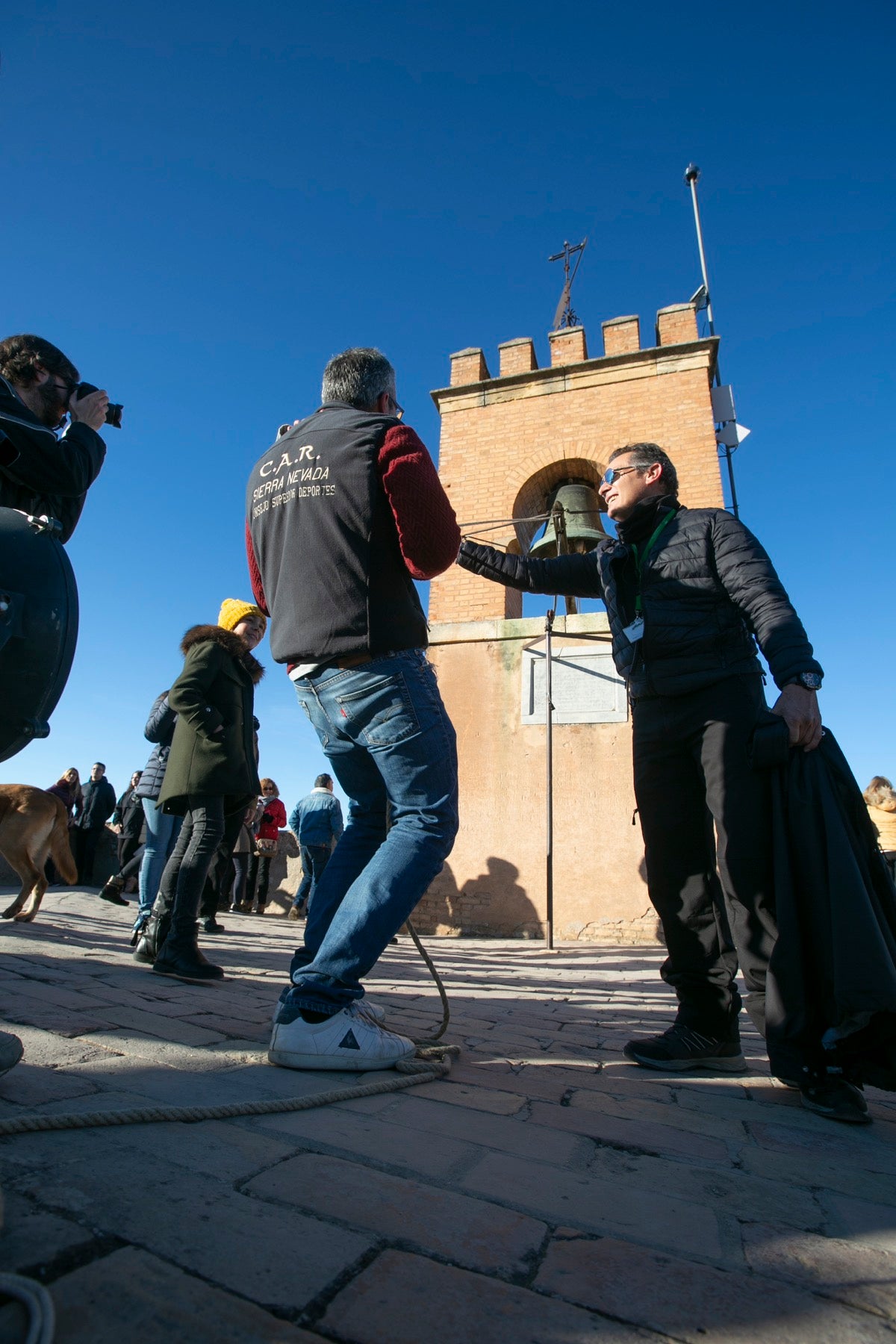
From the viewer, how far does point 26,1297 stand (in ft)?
2.09

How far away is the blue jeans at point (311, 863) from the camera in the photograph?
7.82 metres

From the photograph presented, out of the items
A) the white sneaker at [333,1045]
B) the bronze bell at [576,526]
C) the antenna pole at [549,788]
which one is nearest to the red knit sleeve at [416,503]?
the white sneaker at [333,1045]

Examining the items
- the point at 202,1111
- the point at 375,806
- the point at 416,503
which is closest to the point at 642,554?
the point at 416,503

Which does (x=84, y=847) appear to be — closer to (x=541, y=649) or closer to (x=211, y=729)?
(x=541, y=649)

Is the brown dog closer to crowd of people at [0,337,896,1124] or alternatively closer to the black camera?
crowd of people at [0,337,896,1124]

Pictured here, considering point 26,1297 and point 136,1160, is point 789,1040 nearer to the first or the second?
point 136,1160

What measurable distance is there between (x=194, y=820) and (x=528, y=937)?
539 cm

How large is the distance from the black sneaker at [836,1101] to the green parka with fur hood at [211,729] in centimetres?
268

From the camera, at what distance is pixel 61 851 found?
18.7 ft

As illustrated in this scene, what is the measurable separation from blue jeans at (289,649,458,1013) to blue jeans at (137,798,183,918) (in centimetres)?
251

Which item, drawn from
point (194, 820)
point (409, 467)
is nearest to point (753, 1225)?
point (409, 467)

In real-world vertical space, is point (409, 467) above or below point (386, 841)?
above

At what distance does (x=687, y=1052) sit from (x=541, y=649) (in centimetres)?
659

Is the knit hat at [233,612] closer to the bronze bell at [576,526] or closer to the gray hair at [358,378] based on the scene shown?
the gray hair at [358,378]
